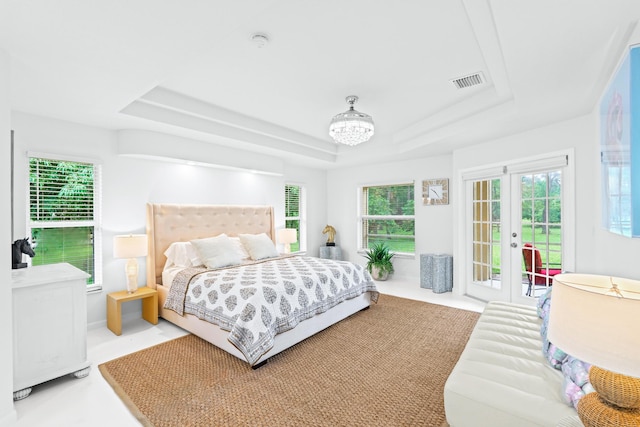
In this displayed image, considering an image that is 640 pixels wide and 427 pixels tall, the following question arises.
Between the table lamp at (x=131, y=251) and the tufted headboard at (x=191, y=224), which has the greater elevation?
the tufted headboard at (x=191, y=224)

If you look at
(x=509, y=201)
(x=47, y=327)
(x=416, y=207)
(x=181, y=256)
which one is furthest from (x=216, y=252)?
(x=509, y=201)

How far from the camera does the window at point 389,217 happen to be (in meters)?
5.89

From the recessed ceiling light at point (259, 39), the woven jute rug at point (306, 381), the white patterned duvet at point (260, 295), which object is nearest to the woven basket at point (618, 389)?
the woven jute rug at point (306, 381)

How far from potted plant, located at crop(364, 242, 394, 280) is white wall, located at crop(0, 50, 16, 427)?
4.89 meters

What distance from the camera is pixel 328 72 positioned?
9.08ft

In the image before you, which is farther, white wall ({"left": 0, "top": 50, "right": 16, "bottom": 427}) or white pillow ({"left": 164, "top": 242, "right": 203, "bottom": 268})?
white pillow ({"left": 164, "top": 242, "right": 203, "bottom": 268})

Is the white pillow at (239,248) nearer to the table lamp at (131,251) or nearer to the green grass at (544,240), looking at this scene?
the table lamp at (131,251)

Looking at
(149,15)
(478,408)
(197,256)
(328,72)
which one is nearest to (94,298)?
(197,256)

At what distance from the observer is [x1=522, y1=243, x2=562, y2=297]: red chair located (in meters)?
3.72

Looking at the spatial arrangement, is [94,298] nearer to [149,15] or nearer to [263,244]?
[263,244]

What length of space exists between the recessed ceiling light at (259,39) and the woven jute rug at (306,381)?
2.57m

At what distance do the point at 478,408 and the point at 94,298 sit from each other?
12.9 feet

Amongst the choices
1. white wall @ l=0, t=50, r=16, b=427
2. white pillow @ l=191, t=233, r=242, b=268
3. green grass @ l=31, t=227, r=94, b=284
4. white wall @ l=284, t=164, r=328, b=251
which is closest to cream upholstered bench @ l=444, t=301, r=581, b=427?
white wall @ l=0, t=50, r=16, b=427

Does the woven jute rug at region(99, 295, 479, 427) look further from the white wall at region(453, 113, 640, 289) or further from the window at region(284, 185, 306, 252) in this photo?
the window at region(284, 185, 306, 252)
